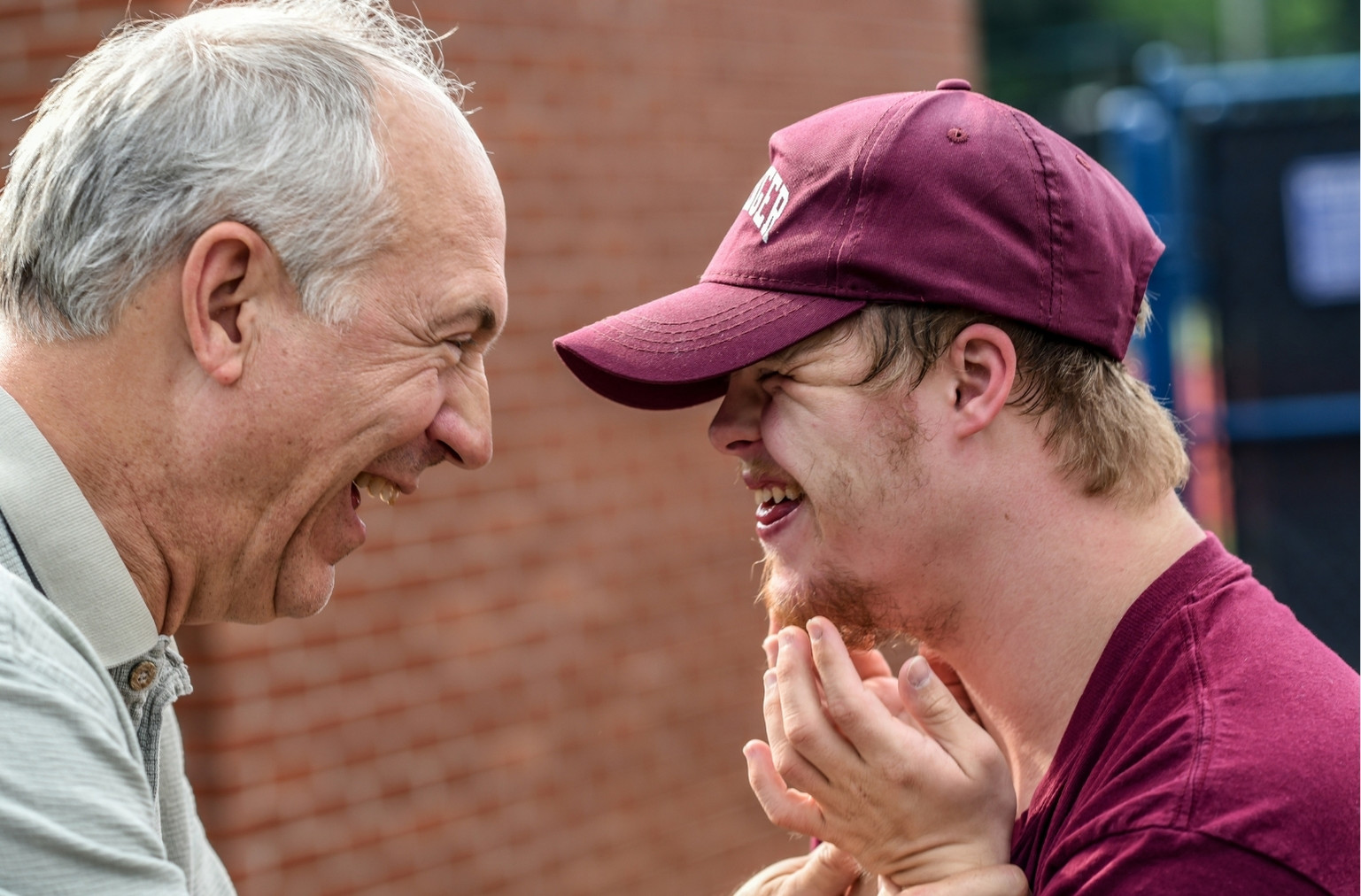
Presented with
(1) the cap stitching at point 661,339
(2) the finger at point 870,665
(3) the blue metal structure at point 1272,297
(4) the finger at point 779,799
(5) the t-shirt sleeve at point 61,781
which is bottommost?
(3) the blue metal structure at point 1272,297

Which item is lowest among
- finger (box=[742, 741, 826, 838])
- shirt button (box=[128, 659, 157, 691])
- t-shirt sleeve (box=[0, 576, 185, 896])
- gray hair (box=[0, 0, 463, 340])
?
finger (box=[742, 741, 826, 838])

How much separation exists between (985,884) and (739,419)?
83 cm

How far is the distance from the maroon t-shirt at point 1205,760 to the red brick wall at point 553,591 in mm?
2535

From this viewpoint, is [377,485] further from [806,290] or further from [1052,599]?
[1052,599]

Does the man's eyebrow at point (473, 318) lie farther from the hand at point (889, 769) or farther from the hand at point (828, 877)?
the hand at point (828, 877)

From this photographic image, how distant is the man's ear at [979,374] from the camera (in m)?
2.13

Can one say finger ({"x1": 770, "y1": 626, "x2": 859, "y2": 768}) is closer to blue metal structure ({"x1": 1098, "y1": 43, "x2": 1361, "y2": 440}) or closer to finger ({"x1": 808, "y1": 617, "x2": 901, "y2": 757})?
finger ({"x1": 808, "y1": 617, "x2": 901, "y2": 757})

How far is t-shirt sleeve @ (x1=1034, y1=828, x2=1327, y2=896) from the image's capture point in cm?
165

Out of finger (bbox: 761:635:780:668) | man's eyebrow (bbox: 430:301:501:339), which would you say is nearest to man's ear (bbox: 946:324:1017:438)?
finger (bbox: 761:635:780:668)

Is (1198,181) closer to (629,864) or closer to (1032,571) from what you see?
(629,864)

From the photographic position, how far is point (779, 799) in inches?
87.7

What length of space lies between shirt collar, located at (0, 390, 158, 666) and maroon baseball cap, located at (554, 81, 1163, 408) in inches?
31.7

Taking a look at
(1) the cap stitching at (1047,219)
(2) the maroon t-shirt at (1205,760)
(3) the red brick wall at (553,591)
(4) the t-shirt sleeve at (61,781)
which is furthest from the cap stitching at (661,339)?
(3) the red brick wall at (553,591)

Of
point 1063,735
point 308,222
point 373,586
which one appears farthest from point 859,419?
point 373,586
